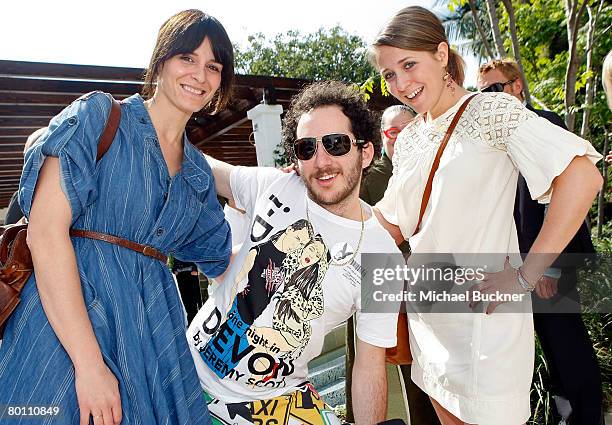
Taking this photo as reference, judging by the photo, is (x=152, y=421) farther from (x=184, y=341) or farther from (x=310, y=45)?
(x=310, y=45)

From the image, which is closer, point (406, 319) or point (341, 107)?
point (341, 107)

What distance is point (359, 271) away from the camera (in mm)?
1884

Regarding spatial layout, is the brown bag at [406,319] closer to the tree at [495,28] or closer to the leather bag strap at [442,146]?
the leather bag strap at [442,146]

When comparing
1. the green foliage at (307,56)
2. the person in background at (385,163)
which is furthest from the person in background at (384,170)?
the green foliage at (307,56)

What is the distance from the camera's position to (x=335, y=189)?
1910 mm

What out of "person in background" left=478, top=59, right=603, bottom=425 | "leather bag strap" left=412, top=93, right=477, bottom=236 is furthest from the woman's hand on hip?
"person in background" left=478, top=59, right=603, bottom=425

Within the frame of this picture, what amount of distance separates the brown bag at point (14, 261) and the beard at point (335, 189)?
0.78m

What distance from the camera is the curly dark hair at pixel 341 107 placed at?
79.8 inches

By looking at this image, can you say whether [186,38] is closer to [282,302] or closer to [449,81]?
[282,302]

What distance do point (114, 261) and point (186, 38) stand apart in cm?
77

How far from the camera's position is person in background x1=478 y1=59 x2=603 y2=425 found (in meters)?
2.59

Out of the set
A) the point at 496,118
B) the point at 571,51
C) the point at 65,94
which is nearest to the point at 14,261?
the point at 496,118

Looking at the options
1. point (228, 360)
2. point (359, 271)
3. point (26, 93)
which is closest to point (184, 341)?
point (228, 360)

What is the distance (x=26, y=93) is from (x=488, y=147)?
23.0ft
